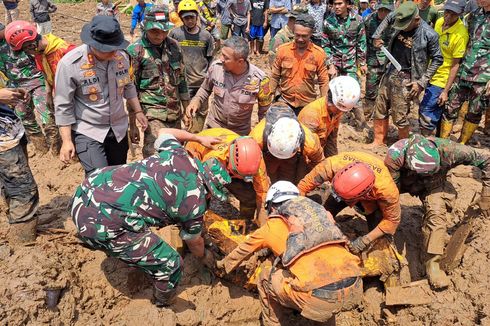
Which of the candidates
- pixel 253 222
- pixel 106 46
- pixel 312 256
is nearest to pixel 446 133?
pixel 253 222

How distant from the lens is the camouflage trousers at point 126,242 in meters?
2.88

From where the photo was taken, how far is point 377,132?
6438 millimetres

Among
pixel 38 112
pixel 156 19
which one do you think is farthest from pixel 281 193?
pixel 38 112

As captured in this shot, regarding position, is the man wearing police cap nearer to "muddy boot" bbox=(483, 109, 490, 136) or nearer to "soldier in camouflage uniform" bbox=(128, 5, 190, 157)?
"soldier in camouflage uniform" bbox=(128, 5, 190, 157)

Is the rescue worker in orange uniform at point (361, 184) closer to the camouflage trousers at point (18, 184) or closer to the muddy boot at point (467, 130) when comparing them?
the camouflage trousers at point (18, 184)

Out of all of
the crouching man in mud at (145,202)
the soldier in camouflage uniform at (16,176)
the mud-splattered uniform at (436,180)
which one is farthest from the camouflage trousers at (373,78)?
the soldier in camouflage uniform at (16,176)

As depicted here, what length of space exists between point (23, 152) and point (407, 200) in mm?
4168

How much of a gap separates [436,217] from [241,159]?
6.45 ft

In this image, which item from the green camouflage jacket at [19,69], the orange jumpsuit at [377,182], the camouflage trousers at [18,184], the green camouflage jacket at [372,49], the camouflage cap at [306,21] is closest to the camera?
the camouflage trousers at [18,184]

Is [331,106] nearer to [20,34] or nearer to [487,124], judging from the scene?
[20,34]

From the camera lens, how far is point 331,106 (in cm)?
420

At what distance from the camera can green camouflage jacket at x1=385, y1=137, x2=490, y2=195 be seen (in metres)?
3.74

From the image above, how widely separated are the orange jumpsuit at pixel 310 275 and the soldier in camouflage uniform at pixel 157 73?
7.35ft

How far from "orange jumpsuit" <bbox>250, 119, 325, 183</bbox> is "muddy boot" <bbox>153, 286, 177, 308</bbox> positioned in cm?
150
